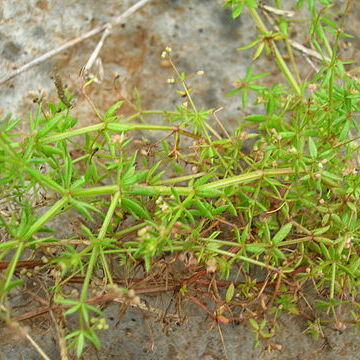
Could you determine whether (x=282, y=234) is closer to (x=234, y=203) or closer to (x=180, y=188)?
(x=234, y=203)

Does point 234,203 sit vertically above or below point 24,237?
below

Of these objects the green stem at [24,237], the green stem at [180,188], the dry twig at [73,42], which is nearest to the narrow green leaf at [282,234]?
the green stem at [180,188]

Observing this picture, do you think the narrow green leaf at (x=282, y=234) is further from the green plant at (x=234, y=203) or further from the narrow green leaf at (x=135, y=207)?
the narrow green leaf at (x=135, y=207)

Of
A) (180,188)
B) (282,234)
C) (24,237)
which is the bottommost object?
(282,234)

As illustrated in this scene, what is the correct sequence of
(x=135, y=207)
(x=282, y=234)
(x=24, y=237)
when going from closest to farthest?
(x=24, y=237) < (x=135, y=207) < (x=282, y=234)

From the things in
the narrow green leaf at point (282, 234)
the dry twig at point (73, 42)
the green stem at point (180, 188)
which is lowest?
the narrow green leaf at point (282, 234)

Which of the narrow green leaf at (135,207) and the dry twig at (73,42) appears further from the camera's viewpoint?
the dry twig at (73,42)

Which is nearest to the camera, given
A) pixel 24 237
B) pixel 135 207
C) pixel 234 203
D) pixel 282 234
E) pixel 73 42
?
pixel 24 237

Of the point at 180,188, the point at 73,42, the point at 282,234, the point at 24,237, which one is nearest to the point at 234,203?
the point at 282,234

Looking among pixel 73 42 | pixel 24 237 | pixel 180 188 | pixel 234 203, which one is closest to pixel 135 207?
pixel 180 188

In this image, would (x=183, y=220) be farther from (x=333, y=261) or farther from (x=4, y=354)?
(x=4, y=354)

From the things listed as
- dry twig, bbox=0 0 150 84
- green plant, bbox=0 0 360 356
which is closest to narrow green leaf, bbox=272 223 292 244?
green plant, bbox=0 0 360 356

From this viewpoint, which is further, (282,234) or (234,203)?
(234,203)
